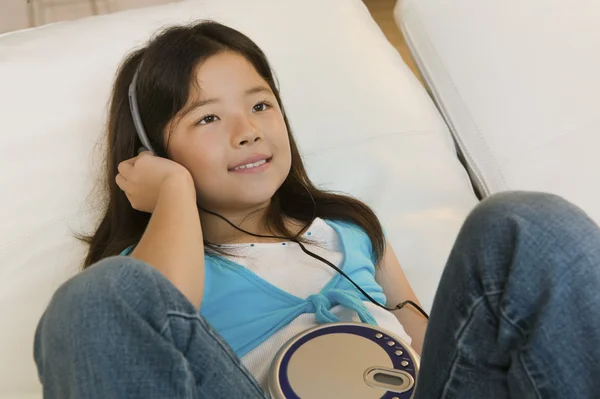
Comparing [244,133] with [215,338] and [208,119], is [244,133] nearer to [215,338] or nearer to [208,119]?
[208,119]

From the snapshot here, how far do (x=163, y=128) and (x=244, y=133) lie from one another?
137 mm

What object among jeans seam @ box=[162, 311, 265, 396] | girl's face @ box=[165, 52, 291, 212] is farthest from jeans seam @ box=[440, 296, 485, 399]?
girl's face @ box=[165, 52, 291, 212]

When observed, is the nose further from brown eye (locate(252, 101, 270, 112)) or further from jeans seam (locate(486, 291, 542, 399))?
jeans seam (locate(486, 291, 542, 399))

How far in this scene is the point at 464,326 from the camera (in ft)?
1.85

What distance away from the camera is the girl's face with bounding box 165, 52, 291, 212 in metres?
0.89

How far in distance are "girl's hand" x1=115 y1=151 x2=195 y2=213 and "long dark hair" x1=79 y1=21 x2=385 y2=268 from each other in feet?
0.16

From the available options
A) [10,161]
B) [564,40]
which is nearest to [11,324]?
[10,161]

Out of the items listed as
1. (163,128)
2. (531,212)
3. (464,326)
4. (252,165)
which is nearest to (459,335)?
(464,326)

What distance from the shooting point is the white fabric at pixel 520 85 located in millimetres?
1165

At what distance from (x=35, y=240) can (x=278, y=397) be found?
58cm

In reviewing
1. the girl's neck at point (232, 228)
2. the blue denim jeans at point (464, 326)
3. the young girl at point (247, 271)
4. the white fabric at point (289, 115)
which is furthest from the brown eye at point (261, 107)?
the blue denim jeans at point (464, 326)

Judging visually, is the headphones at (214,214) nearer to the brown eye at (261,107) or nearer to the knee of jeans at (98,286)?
the brown eye at (261,107)

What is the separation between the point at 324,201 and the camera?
3.46 ft

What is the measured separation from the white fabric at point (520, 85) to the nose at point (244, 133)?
0.53m
